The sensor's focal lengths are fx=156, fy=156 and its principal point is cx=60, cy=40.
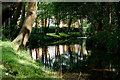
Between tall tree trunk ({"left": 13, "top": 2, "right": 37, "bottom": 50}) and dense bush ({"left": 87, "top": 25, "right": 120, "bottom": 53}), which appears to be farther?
tall tree trunk ({"left": 13, "top": 2, "right": 37, "bottom": 50})

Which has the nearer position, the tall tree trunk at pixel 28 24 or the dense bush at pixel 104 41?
the dense bush at pixel 104 41

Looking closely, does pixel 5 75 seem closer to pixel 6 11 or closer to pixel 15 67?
pixel 15 67

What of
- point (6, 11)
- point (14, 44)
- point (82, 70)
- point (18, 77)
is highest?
point (6, 11)

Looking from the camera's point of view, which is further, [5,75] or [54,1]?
[5,75]

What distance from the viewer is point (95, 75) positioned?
7.20 m

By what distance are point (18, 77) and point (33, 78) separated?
50 cm

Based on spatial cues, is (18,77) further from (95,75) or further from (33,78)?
(95,75)

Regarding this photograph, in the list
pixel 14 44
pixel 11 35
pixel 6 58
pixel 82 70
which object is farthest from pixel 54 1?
pixel 11 35

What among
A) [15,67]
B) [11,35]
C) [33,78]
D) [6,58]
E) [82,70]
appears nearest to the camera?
[33,78]

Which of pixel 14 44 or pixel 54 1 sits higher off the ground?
pixel 54 1

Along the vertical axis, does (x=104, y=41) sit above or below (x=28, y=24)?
below

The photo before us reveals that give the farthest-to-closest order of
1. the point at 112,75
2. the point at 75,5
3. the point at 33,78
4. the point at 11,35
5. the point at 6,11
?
1. the point at 11,35
2. the point at 112,75
3. the point at 33,78
4. the point at 6,11
5. the point at 75,5

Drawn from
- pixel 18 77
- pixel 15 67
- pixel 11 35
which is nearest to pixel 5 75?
pixel 18 77

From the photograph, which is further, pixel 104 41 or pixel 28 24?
pixel 28 24
